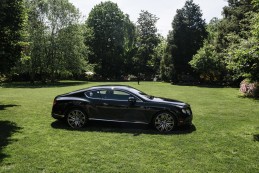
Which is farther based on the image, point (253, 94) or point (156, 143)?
point (253, 94)

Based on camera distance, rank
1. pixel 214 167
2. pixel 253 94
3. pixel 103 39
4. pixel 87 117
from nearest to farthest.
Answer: pixel 214 167 < pixel 87 117 < pixel 253 94 < pixel 103 39

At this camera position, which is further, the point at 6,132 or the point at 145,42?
the point at 145,42

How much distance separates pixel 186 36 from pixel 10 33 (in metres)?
40.1

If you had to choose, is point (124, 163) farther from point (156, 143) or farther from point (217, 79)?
point (217, 79)

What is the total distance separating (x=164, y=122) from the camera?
31.2ft

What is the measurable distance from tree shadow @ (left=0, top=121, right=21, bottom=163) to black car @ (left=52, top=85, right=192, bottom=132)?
5.46 ft

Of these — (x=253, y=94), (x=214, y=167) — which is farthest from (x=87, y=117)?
(x=253, y=94)

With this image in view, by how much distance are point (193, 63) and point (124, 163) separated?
36677mm

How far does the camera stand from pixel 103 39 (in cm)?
6319

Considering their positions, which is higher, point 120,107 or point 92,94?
point 92,94

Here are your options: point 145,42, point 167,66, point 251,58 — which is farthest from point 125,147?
point 145,42

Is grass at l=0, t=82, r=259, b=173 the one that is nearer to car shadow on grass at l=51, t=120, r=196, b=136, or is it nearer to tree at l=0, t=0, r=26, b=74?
car shadow on grass at l=51, t=120, r=196, b=136

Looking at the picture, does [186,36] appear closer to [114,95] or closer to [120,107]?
[114,95]

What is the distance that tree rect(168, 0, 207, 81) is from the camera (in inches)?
1873
